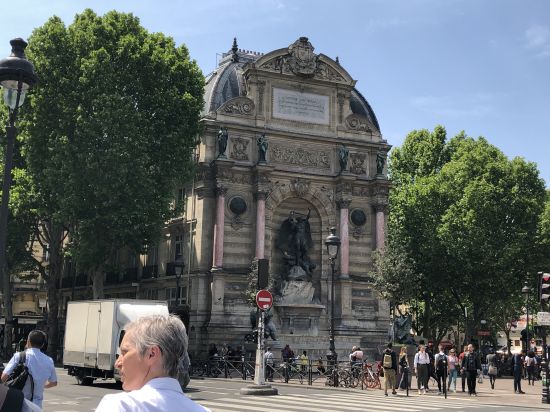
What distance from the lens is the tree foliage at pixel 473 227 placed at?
43781 millimetres

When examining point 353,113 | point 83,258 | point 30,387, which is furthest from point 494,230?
point 30,387

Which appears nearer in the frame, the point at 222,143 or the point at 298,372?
the point at 298,372

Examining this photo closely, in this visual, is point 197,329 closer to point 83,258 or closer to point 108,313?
point 83,258

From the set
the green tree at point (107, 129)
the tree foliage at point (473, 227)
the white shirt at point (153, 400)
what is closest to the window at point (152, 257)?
the green tree at point (107, 129)

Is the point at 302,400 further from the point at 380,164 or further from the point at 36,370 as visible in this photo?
the point at 380,164

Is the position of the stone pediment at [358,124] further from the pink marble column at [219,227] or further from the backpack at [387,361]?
the backpack at [387,361]

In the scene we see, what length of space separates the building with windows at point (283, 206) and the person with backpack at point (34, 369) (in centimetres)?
2965

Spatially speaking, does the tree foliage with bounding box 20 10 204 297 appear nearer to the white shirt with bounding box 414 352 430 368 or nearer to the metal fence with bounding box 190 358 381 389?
the metal fence with bounding box 190 358 381 389

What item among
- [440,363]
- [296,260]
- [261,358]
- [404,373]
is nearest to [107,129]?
[296,260]

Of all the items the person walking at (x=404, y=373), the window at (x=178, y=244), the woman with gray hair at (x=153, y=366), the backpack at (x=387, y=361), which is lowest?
the person walking at (x=404, y=373)

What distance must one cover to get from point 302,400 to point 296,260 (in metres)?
22.7

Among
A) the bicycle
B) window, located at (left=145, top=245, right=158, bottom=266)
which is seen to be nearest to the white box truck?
the bicycle

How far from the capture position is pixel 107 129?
33.4 meters

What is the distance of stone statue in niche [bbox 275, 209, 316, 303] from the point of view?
40.9 metres
